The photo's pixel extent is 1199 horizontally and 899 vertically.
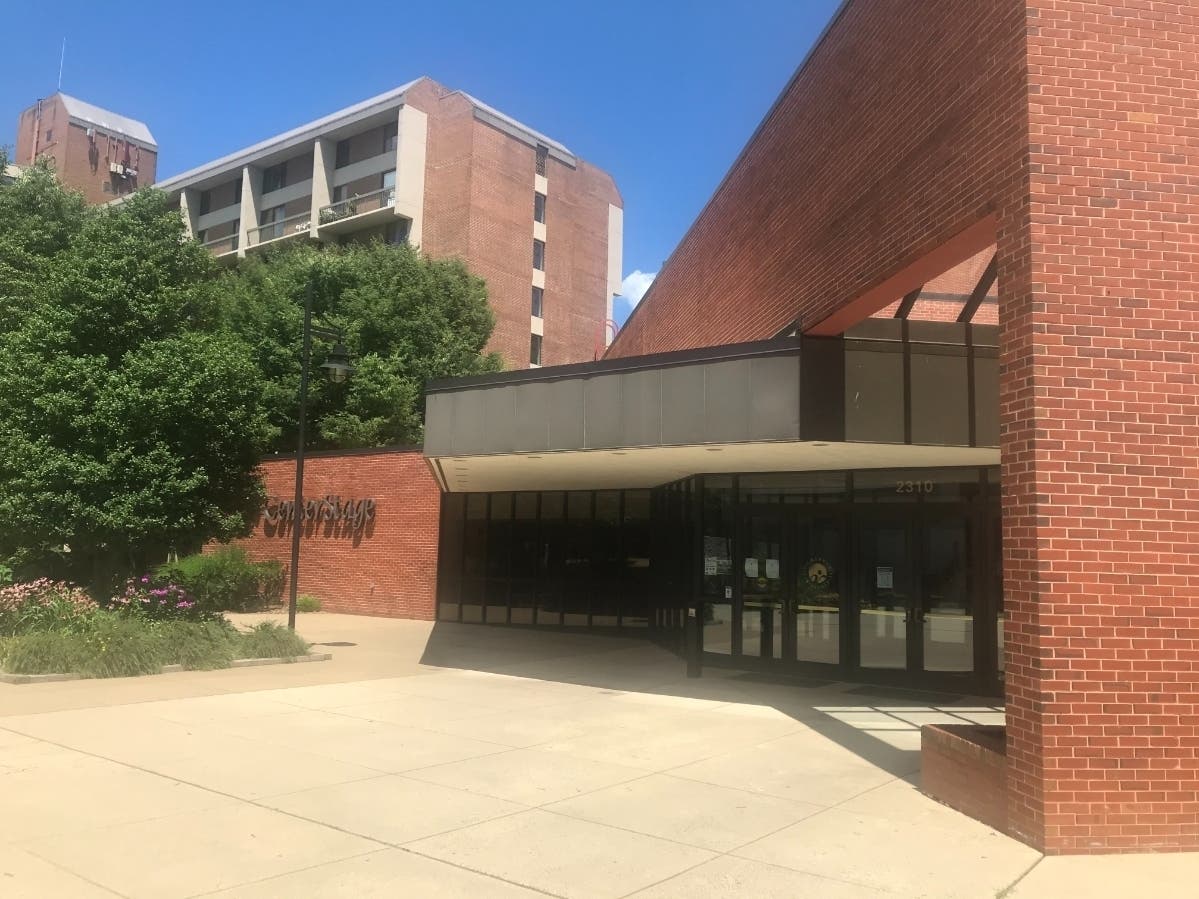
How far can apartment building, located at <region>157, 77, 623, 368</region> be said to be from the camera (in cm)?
4531

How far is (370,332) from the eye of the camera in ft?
107

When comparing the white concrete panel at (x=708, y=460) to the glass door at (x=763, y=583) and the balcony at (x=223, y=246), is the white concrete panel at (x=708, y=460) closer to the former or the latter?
the glass door at (x=763, y=583)

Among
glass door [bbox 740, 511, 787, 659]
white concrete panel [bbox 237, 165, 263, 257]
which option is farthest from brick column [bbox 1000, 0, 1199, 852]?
white concrete panel [bbox 237, 165, 263, 257]

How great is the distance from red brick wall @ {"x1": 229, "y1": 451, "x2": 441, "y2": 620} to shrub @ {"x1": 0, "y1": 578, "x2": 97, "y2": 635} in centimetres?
872

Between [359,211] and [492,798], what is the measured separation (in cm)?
4264

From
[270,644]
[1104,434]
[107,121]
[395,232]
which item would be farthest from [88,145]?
[1104,434]

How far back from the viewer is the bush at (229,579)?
75.9 feet

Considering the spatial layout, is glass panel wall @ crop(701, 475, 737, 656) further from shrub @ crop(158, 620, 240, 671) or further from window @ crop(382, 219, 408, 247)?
window @ crop(382, 219, 408, 247)

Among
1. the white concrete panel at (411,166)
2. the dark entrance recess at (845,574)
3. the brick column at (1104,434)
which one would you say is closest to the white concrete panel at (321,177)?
the white concrete panel at (411,166)

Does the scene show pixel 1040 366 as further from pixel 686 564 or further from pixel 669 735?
pixel 686 564

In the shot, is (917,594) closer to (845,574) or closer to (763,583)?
(845,574)

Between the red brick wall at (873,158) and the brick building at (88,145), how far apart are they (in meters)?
59.1

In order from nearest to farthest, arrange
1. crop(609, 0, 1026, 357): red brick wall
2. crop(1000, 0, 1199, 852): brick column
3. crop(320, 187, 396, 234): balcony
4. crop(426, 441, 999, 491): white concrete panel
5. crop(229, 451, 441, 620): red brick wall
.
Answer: crop(1000, 0, 1199, 852): brick column → crop(609, 0, 1026, 357): red brick wall → crop(426, 441, 999, 491): white concrete panel → crop(229, 451, 441, 620): red brick wall → crop(320, 187, 396, 234): balcony

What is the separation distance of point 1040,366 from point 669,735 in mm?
5206
